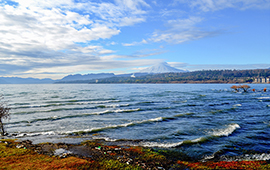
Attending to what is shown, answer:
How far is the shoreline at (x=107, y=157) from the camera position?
32.9 feet

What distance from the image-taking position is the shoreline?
32.9ft

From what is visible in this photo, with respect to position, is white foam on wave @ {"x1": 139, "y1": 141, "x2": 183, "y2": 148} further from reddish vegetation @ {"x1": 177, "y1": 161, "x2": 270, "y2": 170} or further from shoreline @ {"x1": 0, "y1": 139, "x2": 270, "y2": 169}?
reddish vegetation @ {"x1": 177, "y1": 161, "x2": 270, "y2": 170}

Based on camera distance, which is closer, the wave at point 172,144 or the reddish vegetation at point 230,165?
the reddish vegetation at point 230,165

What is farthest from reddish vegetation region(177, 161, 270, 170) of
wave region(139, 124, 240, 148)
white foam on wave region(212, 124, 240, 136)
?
white foam on wave region(212, 124, 240, 136)

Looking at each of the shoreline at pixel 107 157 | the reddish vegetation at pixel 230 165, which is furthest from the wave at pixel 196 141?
the reddish vegetation at pixel 230 165

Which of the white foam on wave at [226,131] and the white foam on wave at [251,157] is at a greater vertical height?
the white foam on wave at [251,157]

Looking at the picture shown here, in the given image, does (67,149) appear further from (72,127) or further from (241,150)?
(241,150)

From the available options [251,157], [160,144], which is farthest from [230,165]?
[160,144]

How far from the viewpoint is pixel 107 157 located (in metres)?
11.2

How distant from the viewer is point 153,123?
22.7m

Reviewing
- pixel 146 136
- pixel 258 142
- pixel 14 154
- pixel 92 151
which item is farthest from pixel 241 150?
pixel 14 154

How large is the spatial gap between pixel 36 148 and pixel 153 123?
14278 mm

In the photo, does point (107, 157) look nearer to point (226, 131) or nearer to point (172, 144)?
point (172, 144)

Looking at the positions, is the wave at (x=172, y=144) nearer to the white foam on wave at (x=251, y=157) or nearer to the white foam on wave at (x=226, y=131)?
the white foam on wave at (x=226, y=131)
